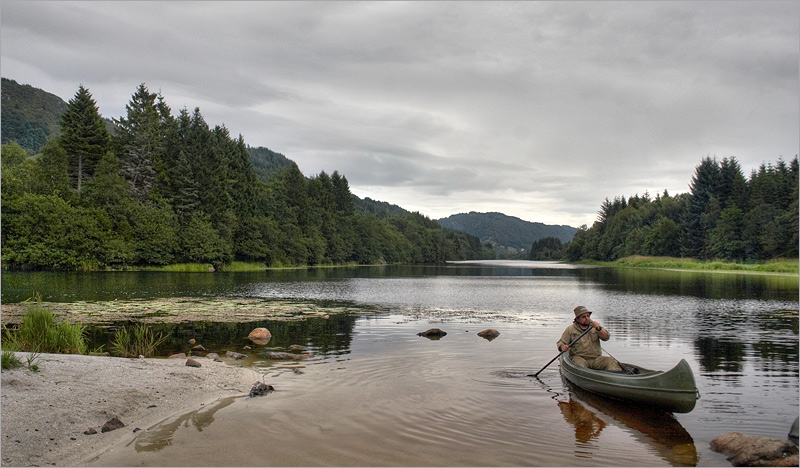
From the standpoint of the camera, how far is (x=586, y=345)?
50.6 feet

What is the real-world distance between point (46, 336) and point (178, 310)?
13639mm

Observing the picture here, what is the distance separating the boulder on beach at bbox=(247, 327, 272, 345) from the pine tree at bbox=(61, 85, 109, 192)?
68501 mm

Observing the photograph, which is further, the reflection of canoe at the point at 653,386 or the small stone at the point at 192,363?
the small stone at the point at 192,363

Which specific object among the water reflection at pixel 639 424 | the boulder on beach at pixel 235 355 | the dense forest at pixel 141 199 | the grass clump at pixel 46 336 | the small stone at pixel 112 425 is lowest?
the water reflection at pixel 639 424

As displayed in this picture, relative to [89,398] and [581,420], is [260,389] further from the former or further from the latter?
[581,420]

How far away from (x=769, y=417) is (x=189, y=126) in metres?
98.1

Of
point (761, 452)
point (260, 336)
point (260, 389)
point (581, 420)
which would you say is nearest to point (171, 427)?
point (260, 389)

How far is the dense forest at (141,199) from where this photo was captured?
2630 inches

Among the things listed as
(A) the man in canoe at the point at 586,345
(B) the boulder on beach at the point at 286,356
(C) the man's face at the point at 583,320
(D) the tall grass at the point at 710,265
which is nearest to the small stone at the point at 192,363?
(B) the boulder on beach at the point at 286,356

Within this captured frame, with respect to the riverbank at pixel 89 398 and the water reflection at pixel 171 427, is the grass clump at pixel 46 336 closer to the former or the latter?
the riverbank at pixel 89 398

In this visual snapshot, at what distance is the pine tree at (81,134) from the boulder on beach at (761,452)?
85285 millimetres

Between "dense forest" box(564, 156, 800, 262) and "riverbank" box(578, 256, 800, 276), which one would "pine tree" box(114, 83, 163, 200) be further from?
"dense forest" box(564, 156, 800, 262)

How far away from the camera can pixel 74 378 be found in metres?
12.1

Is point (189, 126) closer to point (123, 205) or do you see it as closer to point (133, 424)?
point (123, 205)
